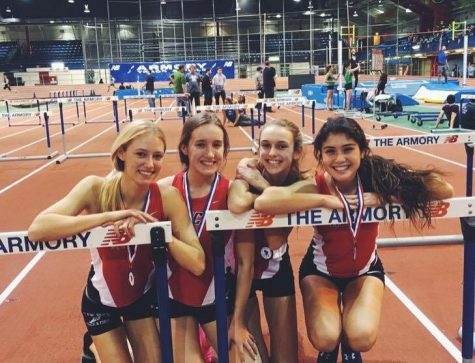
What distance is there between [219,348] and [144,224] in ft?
2.14

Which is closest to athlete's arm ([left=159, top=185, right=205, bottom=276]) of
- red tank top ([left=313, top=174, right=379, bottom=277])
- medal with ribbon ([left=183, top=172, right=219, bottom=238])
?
medal with ribbon ([left=183, top=172, right=219, bottom=238])

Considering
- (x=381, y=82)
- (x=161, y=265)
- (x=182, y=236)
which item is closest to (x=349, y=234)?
(x=182, y=236)

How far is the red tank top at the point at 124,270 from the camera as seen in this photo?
227 cm

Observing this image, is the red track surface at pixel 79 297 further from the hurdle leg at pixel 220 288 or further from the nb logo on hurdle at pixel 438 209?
the hurdle leg at pixel 220 288

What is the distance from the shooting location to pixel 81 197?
88.4 inches

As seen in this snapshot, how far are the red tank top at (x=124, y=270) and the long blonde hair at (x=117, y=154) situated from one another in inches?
6.2

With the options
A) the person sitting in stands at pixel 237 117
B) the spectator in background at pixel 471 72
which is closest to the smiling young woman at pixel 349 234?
the person sitting in stands at pixel 237 117

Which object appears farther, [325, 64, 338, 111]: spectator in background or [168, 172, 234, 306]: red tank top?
[325, 64, 338, 111]: spectator in background

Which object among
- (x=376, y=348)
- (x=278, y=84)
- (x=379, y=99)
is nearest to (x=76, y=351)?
(x=376, y=348)

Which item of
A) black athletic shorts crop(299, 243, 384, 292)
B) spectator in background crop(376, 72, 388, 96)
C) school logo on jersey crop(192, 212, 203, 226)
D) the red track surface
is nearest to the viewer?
school logo on jersey crop(192, 212, 203, 226)

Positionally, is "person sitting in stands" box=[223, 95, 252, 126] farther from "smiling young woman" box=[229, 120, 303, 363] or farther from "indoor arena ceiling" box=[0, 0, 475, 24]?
"indoor arena ceiling" box=[0, 0, 475, 24]

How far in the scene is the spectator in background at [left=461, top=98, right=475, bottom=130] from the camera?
10.0 meters

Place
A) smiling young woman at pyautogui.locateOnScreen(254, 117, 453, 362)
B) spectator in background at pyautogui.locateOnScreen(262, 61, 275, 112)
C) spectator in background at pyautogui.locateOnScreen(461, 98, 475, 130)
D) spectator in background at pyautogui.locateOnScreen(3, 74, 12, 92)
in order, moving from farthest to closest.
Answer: spectator in background at pyautogui.locateOnScreen(3, 74, 12, 92)
spectator in background at pyautogui.locateOnScreen(262, 61, 275, 112)
spectator in background at pyautogui.locateOnScreen(461, 98, 475, 130)
smiling young woman at pyautogui.locateOnScreen(254, 117, 453, 362)

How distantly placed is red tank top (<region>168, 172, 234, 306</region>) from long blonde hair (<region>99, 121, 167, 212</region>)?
1.03 ft
